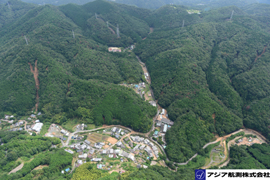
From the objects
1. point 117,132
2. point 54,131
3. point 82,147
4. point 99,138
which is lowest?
point 54,131

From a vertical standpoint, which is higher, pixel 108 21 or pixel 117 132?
pixel 108 21

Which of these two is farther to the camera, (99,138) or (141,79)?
(141,79)

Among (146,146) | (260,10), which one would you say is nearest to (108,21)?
(146,146)

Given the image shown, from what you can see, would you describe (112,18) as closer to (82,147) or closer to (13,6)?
(13,6)

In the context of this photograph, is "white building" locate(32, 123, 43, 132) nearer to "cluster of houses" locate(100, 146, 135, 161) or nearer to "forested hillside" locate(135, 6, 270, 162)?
"cluster of houses" locate(100, 146, 135, 161)

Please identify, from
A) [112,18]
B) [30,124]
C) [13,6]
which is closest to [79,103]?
[30,124]

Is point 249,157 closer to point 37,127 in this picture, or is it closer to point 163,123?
point 163,123
